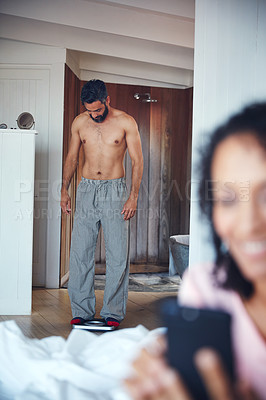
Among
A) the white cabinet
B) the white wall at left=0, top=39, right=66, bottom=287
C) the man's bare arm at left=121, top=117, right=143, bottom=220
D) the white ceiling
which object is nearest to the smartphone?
the man's bare arm at left=121, top=117, right=143, bottom=220

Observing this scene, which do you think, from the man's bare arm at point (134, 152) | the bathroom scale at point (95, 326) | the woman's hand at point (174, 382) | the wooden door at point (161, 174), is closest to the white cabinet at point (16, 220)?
the bathroom scale at point (95, 326)

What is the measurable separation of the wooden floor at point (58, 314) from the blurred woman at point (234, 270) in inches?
57.8

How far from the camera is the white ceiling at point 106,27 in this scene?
3.68 m

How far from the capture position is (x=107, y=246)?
128 inches

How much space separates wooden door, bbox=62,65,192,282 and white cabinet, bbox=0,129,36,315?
2.02 metres

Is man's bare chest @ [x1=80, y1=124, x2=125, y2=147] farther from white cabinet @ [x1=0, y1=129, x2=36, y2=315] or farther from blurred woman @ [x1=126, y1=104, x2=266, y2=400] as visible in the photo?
blurred woman @ [x1=126, y1=104, x2=266, y2=400]

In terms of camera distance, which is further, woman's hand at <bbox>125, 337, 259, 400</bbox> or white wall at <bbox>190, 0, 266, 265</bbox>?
white wall at <bbox>190, 0, 266, 265</bbox>

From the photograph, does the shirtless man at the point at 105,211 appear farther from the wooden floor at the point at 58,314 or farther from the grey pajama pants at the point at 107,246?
the wooden floor at the point at 58,314

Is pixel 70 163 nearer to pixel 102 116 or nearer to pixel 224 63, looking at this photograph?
A: pixel 102 116

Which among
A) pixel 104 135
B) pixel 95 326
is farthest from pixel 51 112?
pixel 95 326

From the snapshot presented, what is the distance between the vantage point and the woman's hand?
105 centimetres

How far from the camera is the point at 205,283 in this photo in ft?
4.26

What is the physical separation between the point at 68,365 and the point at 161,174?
426cm

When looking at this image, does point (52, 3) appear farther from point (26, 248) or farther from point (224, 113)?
point (224, 113)
